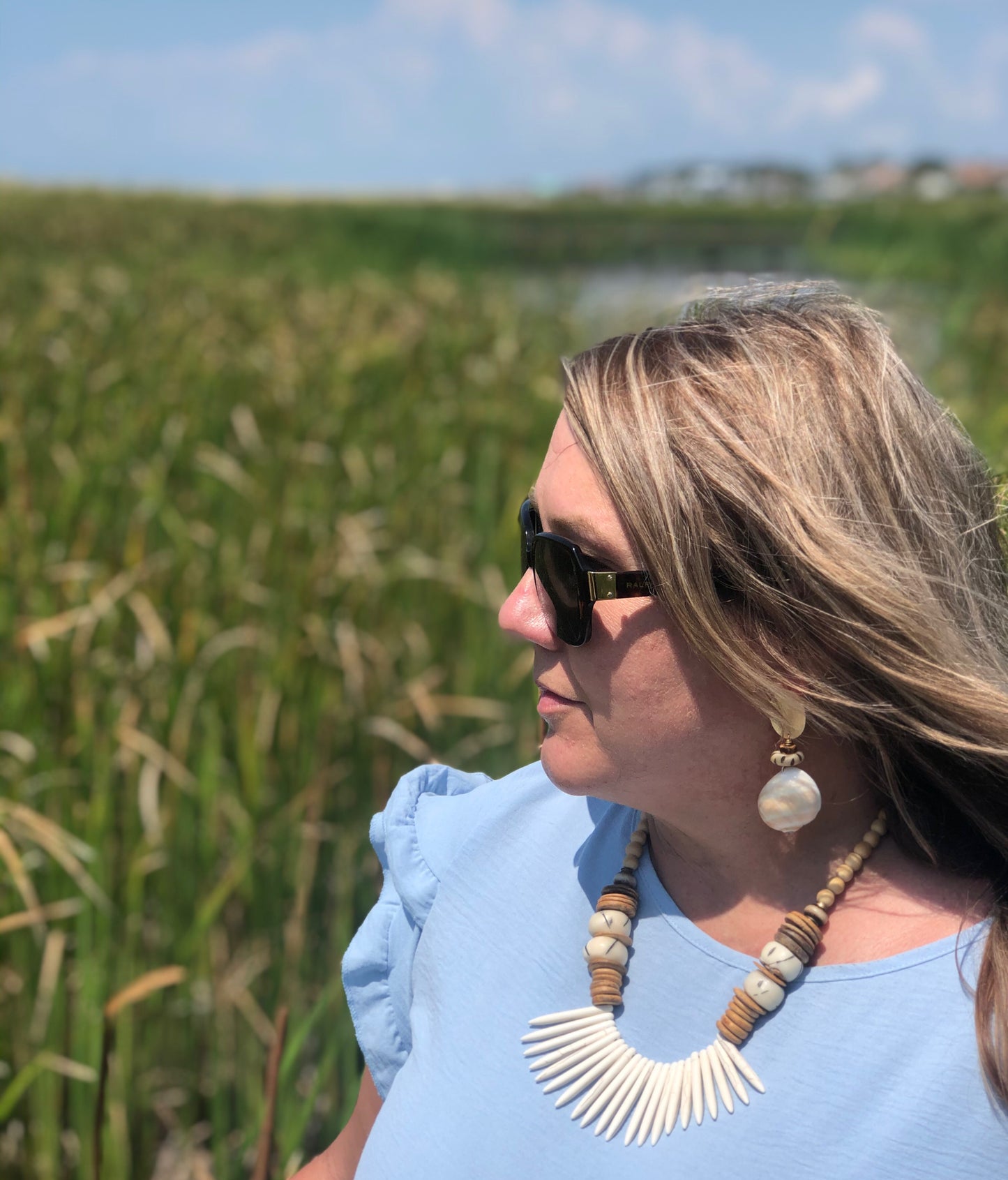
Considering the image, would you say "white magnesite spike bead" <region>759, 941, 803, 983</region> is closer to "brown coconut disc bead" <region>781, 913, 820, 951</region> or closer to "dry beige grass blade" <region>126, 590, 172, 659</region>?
"brown coconut disc bead" <region>781, 913, 820, 951</region>

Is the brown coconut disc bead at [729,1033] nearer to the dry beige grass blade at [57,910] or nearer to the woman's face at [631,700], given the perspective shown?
the woman's face at [631,700]

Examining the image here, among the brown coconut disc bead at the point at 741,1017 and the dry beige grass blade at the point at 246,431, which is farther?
the dry beige grass blade at the point at 246,431

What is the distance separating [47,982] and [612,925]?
1156 millimetres

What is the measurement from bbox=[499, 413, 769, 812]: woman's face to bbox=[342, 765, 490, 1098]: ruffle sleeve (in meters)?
0.22

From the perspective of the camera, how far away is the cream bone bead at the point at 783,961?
82cm

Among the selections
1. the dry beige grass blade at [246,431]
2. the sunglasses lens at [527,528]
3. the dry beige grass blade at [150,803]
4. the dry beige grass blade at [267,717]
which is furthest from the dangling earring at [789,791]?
the dry beige grass blade at [246,431]

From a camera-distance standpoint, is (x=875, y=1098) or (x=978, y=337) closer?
(x=875, y=1098)

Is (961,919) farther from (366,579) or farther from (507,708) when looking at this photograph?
(366,579)

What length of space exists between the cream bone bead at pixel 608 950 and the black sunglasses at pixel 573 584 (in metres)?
0.22

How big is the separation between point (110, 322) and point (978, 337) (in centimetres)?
377

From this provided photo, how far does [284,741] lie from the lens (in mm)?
2270

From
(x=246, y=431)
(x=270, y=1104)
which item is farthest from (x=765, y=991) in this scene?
(x=246, y=431)

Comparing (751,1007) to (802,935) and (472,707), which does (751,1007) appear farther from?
(472,707)

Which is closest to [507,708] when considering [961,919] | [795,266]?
[961,919]
